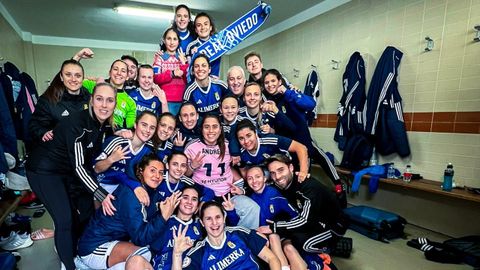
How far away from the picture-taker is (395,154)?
3914mm

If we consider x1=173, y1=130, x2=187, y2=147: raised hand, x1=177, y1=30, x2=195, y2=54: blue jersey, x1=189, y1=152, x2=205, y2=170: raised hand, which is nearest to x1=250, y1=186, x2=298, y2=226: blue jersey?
x1=189, y1=152, x2=205, y2=170: raised hand

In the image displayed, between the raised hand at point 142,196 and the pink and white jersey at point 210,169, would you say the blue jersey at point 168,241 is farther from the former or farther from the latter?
the pink and white jersey at point 210,169

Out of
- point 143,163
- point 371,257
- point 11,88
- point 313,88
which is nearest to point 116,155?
point 143,163

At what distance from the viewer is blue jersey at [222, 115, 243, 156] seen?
2619 millimetres

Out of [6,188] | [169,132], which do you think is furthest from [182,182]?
[6,188]

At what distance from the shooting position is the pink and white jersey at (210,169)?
8.08 feet

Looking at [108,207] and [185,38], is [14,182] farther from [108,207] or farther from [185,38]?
[185,38]

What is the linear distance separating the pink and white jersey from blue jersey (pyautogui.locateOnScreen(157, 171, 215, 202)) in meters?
0.05

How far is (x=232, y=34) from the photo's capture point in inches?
128

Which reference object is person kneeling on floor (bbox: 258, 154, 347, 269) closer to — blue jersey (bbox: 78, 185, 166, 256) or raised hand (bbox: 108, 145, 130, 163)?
blue jersey (bbox: 78, 185, 166, 256)

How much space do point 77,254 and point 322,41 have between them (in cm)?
493

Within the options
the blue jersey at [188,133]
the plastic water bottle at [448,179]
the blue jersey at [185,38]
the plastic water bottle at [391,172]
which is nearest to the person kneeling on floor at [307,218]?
the blue jersey at [188,133]

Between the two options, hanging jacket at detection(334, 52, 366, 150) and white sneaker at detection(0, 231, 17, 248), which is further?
hanging jacket at detection(334, 52, 366, 150)

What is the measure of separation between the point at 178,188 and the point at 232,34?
1.96 m
